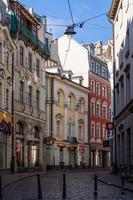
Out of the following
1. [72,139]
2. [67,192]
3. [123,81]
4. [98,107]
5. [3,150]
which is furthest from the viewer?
[98,107]

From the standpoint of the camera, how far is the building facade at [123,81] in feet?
103

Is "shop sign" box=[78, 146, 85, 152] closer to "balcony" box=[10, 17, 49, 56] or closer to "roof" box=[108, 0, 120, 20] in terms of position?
"balcony" box=[10, 17, 49, 56]

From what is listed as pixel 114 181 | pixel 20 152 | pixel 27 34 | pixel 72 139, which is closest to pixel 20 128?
pixel 20 152

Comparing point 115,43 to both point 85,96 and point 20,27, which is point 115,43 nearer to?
point 20,27

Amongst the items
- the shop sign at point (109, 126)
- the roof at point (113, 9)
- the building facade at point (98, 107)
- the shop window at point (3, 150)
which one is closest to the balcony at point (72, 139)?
the building facade at point (98, 107)

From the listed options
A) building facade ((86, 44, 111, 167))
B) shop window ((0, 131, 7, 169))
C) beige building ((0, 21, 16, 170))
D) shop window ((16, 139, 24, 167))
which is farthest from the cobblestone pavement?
building facade ((86, 44, 111, 167))

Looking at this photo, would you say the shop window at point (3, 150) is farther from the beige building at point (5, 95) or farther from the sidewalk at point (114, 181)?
the sidewalk at point (114, 181)

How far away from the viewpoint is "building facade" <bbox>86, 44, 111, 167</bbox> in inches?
3129

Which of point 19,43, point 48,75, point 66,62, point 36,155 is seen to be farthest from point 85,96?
point 19,43

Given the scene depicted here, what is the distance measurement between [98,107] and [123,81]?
156 feet

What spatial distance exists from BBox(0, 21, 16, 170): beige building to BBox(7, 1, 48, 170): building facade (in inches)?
89.0

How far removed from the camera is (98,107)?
273 feet

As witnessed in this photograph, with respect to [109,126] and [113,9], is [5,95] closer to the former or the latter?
[109,126]

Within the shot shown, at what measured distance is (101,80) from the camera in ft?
274
